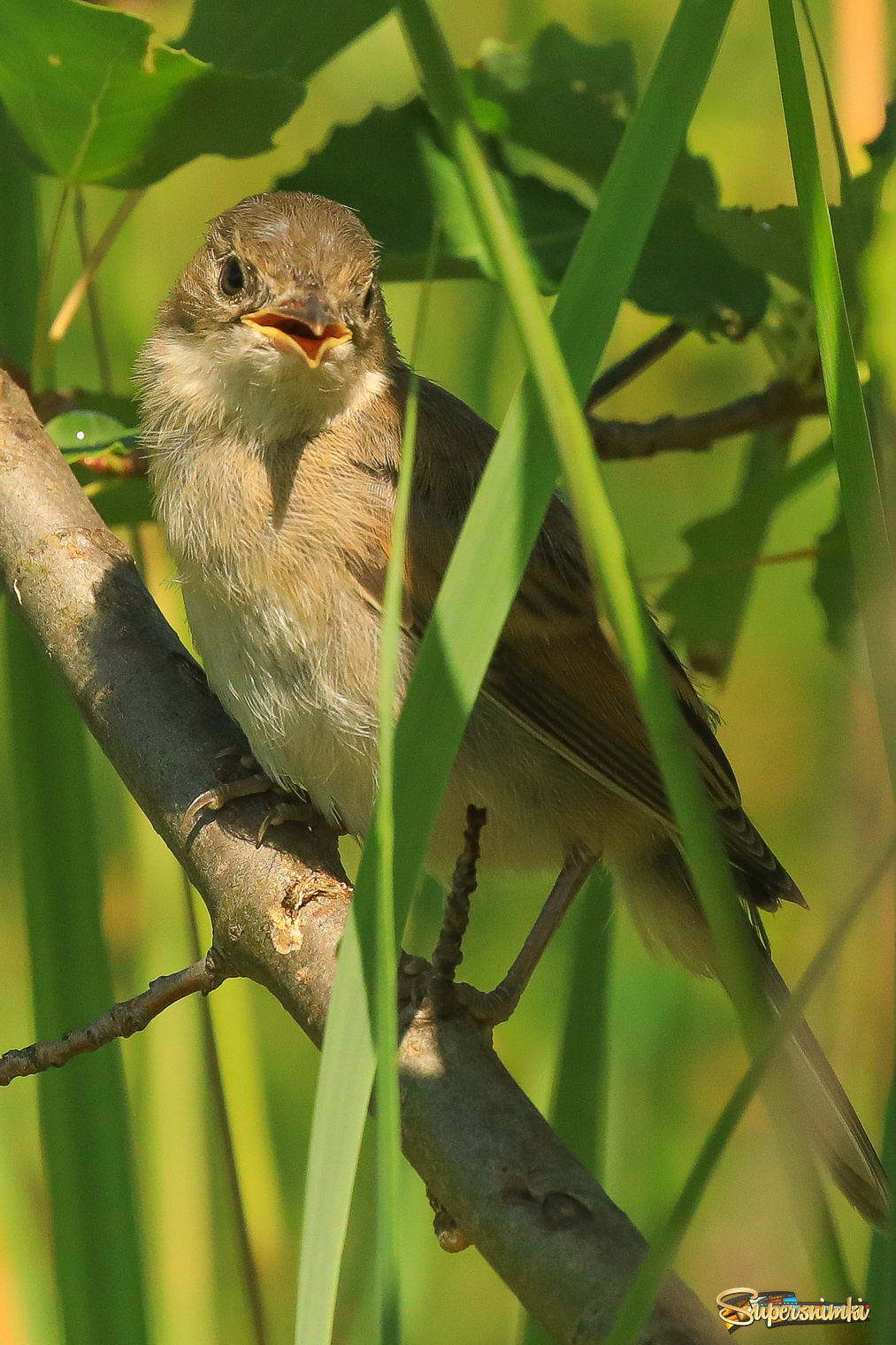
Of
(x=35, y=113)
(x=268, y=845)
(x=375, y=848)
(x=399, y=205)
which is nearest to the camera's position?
(x=375, y=848)

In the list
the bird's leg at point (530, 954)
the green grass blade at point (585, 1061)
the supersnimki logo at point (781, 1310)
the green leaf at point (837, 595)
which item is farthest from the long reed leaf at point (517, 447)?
the green leaf at point (837, 595)

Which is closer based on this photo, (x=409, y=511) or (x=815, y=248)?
(x=815, y=248)

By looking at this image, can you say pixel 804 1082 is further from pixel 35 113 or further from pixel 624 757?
pixel 35 113

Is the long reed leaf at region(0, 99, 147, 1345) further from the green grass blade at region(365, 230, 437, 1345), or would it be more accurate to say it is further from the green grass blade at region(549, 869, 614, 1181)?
the green grass blade at region(365, 230, 437, 1345)

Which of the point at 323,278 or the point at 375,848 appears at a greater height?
the point at 323,278

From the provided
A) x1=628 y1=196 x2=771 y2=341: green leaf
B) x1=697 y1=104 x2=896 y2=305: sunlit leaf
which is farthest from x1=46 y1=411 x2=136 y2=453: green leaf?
x1=697 y1=104 x2=896 y2=305: sunlit leaf

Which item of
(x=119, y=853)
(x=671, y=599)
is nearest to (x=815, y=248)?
(x=671, y=599)
